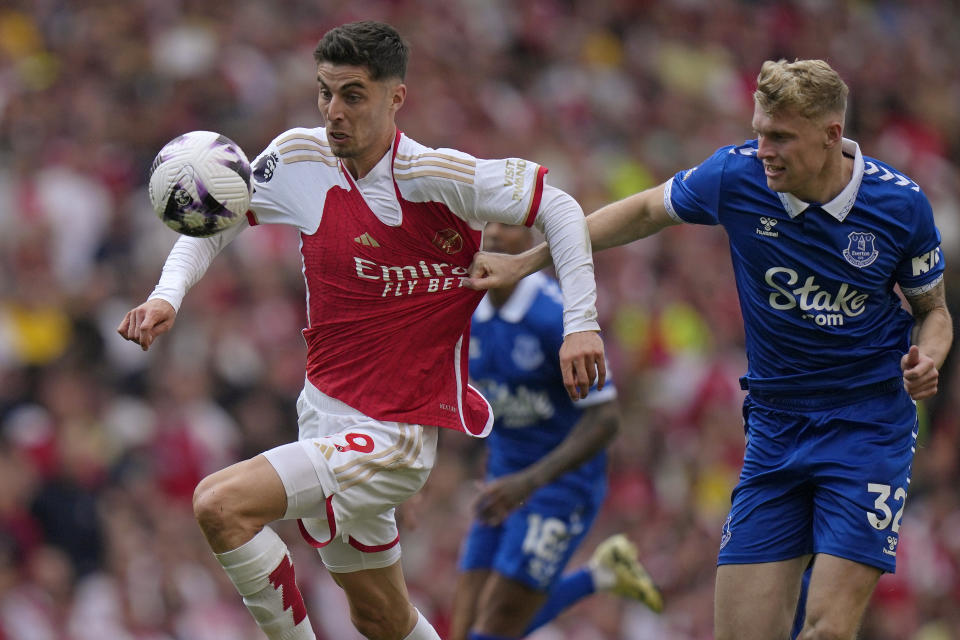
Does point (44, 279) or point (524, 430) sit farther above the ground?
point (44, 279)

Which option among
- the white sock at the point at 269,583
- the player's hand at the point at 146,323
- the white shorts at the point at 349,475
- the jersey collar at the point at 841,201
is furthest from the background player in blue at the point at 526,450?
the player's hand at the point at 146,323

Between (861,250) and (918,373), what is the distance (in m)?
0.61

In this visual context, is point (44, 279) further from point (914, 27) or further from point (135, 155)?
point (914, 27)

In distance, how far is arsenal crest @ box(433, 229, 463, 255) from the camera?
6168 mm

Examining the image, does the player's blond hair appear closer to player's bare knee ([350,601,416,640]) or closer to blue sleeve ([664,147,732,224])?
blue sleeve ([664,147,732,224])

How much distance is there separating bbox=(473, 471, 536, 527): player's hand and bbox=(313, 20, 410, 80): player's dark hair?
103 inches

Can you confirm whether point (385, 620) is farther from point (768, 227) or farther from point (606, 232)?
point (768, 227)

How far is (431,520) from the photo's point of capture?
36.2 ft

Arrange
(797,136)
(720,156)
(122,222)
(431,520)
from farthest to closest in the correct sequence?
(122,222)
(431,520)
(720,156)
(797,136)

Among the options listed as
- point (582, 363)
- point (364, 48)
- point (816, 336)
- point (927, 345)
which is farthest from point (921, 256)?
point (364, 48)

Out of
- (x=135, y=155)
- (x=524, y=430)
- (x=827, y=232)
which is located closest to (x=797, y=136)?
(x=827, y=232)

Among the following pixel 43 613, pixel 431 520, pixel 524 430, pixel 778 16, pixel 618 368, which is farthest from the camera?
pixel 778 16

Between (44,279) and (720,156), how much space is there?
6.96 m

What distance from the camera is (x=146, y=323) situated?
5.62 meters
